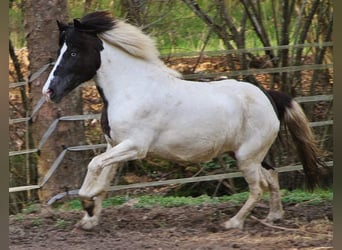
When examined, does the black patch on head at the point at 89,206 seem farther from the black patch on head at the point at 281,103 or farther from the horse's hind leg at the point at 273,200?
the black patch on head at the point at 281,103

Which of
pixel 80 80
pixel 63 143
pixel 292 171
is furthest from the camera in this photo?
pixel 292 171

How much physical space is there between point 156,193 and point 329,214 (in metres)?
2.49

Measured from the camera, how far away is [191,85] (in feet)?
17.9

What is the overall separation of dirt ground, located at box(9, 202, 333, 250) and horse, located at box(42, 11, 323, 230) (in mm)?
163

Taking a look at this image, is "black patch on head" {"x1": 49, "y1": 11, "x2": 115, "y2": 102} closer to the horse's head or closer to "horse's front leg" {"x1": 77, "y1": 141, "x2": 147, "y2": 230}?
the horse's head

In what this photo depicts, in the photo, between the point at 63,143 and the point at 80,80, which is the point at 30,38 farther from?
the point at 80,80

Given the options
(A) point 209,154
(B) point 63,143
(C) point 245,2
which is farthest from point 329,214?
(C) point 245,2

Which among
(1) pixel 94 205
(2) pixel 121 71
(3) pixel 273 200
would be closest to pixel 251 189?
(3) pixel 273 200

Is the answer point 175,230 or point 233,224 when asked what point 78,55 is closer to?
point 175,230

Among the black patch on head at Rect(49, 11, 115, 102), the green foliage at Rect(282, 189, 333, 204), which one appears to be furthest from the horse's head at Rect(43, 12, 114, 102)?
the green foliage at Rect(282, 189, 333, 204)

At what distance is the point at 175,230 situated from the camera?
5414 millimetres

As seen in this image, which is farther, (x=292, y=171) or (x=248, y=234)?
(x=292, y=171)

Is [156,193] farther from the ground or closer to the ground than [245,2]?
closer to the ground

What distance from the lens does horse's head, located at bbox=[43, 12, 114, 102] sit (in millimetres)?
5188
